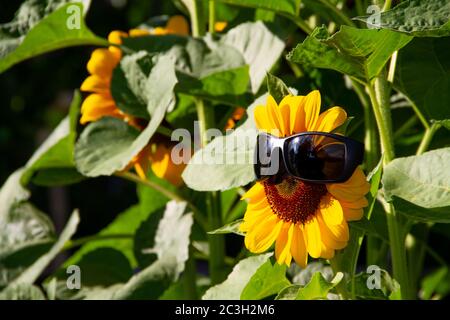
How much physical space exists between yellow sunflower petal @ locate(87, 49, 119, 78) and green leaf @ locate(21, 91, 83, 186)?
58 millimetres

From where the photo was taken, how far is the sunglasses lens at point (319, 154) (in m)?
0.68

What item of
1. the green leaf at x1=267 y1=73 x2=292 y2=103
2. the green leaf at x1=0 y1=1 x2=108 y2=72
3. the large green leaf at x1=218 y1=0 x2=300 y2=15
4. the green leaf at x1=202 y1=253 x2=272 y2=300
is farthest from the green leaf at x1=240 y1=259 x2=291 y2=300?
the green leaf at x1=0 y1=1 x2=108 y2=72

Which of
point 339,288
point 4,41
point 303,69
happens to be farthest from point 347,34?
point 4,41

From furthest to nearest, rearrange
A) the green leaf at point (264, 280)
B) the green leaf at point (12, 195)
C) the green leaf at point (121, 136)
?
the green leaf at point (12, 195), the green leaf at point (121, 136), the green leaf at point (264, 280)

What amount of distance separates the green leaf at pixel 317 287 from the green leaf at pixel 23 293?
0.35m

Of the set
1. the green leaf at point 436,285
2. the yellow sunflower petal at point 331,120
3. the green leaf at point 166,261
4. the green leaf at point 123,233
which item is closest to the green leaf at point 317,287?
the yellow sunflower petal at point 331,120

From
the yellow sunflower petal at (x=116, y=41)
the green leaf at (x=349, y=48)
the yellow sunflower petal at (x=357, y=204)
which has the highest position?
the yellow sunflower petal at (x=116, y=41)

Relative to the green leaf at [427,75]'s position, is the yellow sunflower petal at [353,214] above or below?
below

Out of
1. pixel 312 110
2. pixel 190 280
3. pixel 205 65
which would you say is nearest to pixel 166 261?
pixel 190 280

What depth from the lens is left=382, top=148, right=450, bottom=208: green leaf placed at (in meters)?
0.69

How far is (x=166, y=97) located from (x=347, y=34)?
235 mm

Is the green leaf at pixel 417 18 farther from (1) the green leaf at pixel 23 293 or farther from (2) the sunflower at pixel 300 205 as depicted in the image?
(1) the green leaf at pixel 23 293

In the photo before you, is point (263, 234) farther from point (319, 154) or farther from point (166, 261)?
point (166, 261)
